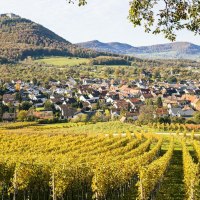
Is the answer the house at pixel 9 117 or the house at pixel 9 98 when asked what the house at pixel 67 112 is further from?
the house at pixel 9 98

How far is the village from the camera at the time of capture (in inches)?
4306

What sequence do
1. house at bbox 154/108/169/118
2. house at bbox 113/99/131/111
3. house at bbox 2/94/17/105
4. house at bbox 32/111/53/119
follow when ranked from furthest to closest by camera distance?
house at bbox 113/99/131/111, house at bbox 2/94/17/105, house at bbox 154/108/169/118, house at bbox 32/111/53/119

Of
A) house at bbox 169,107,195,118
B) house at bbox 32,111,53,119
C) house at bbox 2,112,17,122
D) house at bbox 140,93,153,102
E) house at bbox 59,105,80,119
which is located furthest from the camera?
house at bbox 140,93,153,102

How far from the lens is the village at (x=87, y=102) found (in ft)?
359

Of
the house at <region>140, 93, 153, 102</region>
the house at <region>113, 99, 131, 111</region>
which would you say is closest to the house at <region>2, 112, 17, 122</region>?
the house at <region>113, 99, 131, 111</region>

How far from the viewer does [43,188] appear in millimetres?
30125

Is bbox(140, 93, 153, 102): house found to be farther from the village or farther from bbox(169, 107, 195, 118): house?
bbox(169, 107, 195, 118): house

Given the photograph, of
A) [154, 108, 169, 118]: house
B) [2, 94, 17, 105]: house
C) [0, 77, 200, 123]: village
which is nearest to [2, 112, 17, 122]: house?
[0, 77, 200, 123]: village

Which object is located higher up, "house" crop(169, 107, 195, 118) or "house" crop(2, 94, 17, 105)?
"house" crop(2, 94, 17, 105)

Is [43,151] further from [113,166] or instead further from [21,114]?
[21,114]

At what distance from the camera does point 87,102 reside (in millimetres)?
143125

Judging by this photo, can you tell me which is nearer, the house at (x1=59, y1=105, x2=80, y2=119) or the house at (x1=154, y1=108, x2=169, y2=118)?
the house at (x1=154, y1=108, x2=169, y2=118)

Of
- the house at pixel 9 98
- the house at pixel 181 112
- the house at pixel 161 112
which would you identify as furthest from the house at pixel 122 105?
the house at pixel 9 98

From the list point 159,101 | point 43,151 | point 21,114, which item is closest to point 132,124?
point 21,114
